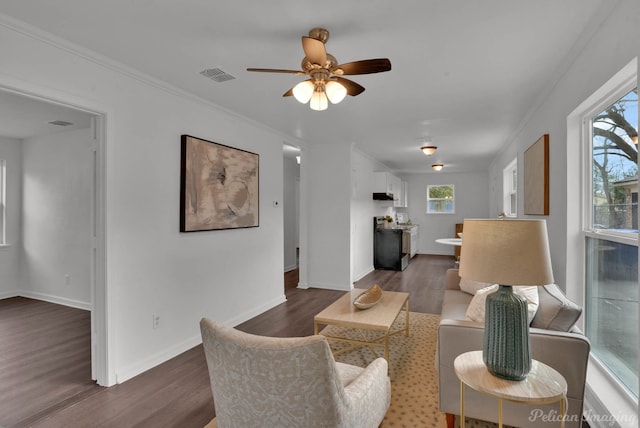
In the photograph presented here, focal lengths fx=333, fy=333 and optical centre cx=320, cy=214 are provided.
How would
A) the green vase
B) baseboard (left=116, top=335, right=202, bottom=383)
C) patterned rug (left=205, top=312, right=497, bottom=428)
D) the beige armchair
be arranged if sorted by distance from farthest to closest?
baseboard (left=116, top=335, right=202, bottom=383), patterned rug (left=205, top=312, right=497, bottom=428), the green vase, the beige armchair

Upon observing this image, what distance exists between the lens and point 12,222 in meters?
5.11

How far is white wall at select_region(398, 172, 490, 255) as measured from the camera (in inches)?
378

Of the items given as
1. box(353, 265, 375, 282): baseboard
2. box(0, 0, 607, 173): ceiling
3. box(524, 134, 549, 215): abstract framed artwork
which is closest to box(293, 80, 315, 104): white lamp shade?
box(0, 0, 607, 173): ceiling

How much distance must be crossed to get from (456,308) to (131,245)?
2.88m

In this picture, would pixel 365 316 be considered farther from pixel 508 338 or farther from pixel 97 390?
pixel 97 390

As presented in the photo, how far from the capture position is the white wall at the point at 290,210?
24.2 feet

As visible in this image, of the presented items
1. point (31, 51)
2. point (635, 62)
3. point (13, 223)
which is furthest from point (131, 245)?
point (13, 223)

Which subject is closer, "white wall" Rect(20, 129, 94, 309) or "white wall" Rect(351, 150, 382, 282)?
"white wall" Rect(20, 129, 94, 309)

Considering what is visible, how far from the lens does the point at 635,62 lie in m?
1.66

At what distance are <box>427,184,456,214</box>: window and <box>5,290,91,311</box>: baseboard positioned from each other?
28.5ft

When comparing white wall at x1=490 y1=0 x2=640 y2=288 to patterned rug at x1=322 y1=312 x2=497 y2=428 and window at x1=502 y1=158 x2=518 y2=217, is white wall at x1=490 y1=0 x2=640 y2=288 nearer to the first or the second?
patterned rug at x1=322 y1=312 x2=497 y2=428

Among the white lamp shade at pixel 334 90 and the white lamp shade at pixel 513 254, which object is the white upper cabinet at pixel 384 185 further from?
the white lamp shade at pixel 513 254

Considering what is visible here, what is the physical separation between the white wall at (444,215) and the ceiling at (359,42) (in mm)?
6209

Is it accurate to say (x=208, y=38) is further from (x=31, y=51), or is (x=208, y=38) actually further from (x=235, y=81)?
(x=31, y=51)
